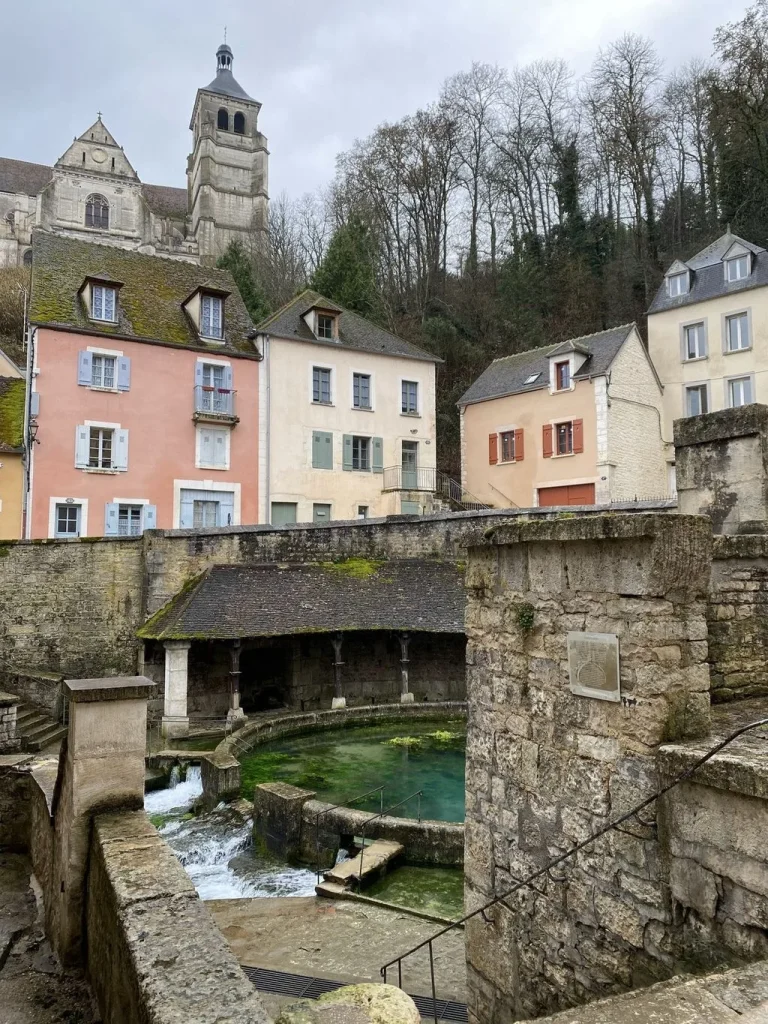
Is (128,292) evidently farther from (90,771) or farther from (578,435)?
(90,771)

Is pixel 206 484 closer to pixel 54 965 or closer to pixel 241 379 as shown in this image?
pixel 241 379

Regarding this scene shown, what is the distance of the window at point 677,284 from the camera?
77.9 ft

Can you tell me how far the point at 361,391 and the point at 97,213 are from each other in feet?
98.5

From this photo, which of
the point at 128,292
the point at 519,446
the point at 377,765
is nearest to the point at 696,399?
the point at 519,446

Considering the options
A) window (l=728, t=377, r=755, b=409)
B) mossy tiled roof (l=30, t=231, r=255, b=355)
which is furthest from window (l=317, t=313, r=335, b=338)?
window (l=728, t=377, r=755, b=409)

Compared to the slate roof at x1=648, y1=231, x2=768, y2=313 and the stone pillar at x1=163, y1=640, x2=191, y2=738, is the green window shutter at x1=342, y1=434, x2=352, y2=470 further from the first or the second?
the slate roof at x1=648, y1=231, x2=768, y2=313

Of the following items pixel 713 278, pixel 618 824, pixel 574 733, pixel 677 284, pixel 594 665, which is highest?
pixel 677 284

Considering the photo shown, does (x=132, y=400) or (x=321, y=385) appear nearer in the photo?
(x=132, y=400)

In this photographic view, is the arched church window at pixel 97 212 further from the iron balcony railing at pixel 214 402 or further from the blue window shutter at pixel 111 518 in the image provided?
the blue window shutter at pixel 111 518

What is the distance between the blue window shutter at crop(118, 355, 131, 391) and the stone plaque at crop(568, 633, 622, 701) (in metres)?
18.0

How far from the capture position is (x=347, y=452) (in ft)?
71.8

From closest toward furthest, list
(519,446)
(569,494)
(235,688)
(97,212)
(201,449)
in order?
(235,688) < (201,449) < (569,494) < (519,446) < (97,212)

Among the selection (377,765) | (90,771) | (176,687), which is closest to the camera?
(90,771)

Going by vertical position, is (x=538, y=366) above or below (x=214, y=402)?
above
